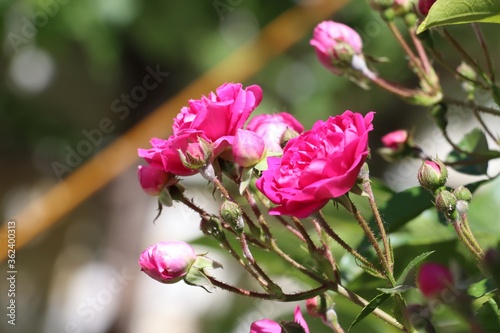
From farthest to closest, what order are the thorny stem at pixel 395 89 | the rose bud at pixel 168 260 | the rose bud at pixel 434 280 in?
1. the thorny stem at pixel 395 89
2. the rose bud at pixel 168 260
3. the rose bud at pixel 434 280

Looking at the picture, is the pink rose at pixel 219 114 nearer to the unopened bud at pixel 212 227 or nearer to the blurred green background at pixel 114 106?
the unopened bud at pixel 212 227

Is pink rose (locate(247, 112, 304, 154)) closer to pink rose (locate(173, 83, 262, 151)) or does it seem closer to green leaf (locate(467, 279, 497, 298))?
pink rose (locate(173, 83, 262, 151))

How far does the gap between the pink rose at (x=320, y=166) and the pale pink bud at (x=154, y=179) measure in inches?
3.2

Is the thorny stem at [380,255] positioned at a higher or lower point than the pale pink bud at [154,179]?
lower

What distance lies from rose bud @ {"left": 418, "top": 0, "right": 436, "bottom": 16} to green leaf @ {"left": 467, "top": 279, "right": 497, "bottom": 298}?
0.18m

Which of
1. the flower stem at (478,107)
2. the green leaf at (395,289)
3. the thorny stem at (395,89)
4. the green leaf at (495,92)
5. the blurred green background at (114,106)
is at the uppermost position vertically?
the green leaf at (395,289)

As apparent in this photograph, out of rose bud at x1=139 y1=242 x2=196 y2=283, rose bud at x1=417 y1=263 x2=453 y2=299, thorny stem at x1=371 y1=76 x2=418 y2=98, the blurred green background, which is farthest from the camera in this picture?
the blurred green background

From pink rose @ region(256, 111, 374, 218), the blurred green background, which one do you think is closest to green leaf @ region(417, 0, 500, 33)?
pink rose @ region(256, 111, 374, 218)

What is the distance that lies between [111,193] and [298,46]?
78 cm

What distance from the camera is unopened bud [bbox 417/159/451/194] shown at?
1.44 feet

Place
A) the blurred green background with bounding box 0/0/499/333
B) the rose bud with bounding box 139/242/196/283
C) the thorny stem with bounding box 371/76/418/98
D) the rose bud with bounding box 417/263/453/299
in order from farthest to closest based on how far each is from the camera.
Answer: the blurred green background with bounding box 0/0/499/333, the thorny stem with bounding box 371/76/418/98, the rose bud with bounding box 139/242/196/283, the rose bud with bounding box 417/263/453/299

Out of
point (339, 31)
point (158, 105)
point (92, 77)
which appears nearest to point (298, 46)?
point (158, 105)

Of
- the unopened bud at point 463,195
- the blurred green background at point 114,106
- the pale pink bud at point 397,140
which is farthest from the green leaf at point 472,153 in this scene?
the blurred green background at point 114,106

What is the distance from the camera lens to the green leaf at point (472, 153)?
594 millimetres
